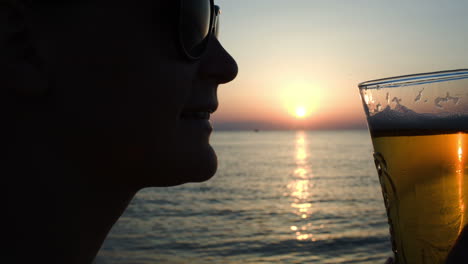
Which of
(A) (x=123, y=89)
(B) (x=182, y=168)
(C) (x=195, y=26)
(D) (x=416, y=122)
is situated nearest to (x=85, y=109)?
(A) (x=123, y=89)

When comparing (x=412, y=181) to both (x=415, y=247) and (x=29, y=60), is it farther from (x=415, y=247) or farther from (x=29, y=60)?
(x=29, y=60)

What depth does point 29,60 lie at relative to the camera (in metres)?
1.27

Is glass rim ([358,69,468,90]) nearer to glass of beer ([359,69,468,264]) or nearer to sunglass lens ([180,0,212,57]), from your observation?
glass of beer ([359,69,468,264])

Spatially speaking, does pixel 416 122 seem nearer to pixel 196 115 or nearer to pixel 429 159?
pixel 429 159

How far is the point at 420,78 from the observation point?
122cm

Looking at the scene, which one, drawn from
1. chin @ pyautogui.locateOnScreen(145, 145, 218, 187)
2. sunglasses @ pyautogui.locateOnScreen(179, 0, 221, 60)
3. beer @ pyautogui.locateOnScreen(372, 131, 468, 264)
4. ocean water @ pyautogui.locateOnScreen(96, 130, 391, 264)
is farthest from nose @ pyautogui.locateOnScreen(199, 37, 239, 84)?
ocean water @ pyautogui.locateOnScreen(96, 130, 391, 264)

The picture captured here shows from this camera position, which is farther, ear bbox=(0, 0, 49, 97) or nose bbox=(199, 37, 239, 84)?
nose bbox=(199, 37, 239, 84)

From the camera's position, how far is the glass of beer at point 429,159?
1187 millimetres

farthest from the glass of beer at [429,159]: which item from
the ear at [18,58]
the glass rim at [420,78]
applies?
the ear at [18,58]

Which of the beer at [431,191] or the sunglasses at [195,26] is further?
the sunglasses at [195,26]

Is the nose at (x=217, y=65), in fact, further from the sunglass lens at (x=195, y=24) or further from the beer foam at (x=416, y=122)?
the beer foam at (x=416, y=122)

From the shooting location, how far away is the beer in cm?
118

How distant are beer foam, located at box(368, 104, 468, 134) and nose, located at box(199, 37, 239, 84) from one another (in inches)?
21.6

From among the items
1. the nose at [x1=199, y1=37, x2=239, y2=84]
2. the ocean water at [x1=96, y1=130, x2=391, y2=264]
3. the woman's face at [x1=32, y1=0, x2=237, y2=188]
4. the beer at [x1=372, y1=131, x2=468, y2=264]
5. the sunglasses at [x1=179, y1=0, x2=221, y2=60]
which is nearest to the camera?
the beer at [x1=372, y1=131, x2=468, y2=264]
